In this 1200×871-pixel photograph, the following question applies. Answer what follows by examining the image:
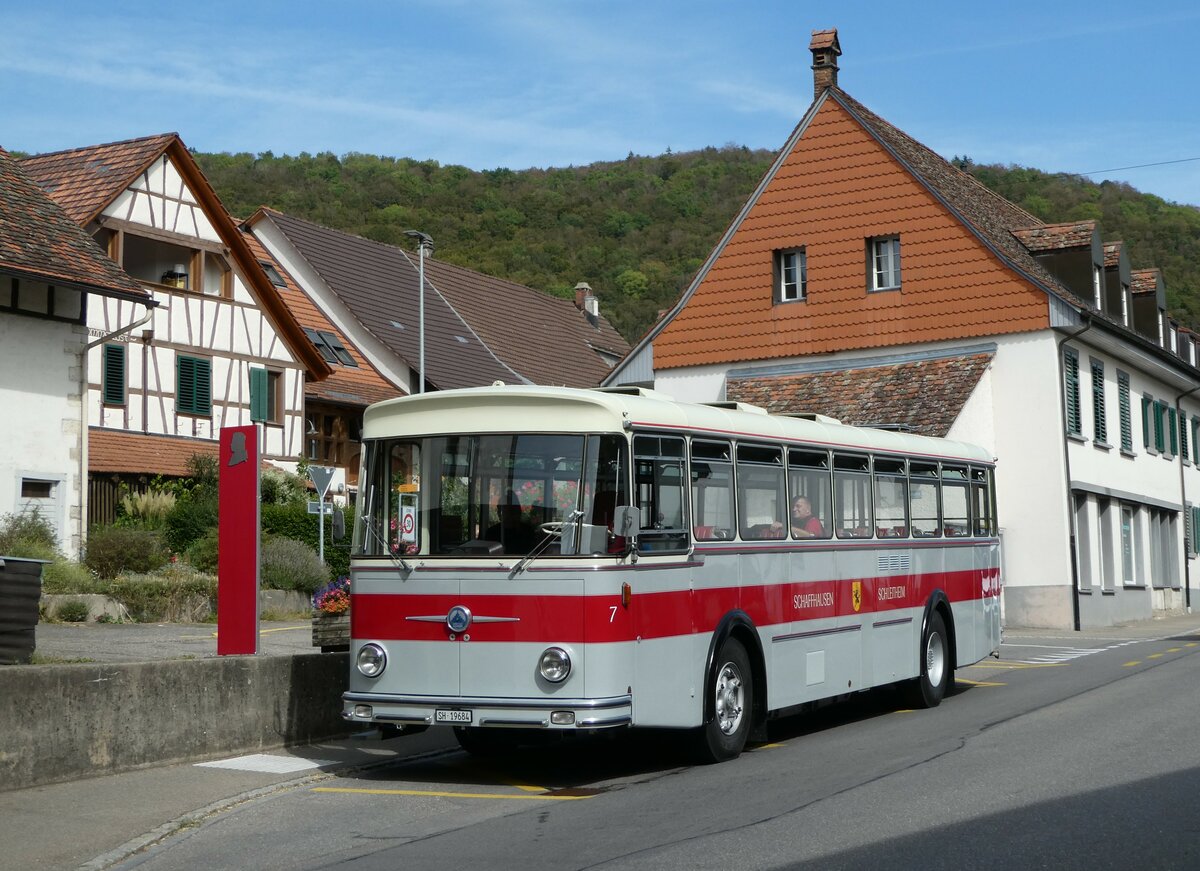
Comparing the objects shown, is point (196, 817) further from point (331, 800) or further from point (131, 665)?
point (131, 665)

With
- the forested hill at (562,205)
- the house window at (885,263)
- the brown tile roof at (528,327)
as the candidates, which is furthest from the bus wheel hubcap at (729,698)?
the forested hill at (562,205)

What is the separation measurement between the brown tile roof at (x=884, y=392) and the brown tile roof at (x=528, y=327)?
2292cm

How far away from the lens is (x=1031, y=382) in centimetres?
3084

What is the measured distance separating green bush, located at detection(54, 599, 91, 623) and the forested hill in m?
56.2

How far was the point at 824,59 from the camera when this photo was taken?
34781mm

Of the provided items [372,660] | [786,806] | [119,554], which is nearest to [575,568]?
[372,660]

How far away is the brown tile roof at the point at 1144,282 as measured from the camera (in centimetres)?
3928

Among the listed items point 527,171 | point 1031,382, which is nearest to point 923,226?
point 1031,382

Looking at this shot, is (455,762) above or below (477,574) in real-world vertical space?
below

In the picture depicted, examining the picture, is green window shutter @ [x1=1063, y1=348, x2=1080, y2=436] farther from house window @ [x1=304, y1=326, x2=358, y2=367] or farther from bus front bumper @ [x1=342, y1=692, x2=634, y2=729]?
house window @ [x1=304, y1=326, x2=358, y2=367]

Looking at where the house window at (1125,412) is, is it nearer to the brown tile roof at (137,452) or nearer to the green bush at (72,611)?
the brown tile roof at (137,452)

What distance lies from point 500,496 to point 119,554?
1774 centimetres

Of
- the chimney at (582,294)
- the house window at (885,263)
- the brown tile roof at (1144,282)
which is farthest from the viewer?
the chimney at (582,294)

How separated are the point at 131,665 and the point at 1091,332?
2482cm
